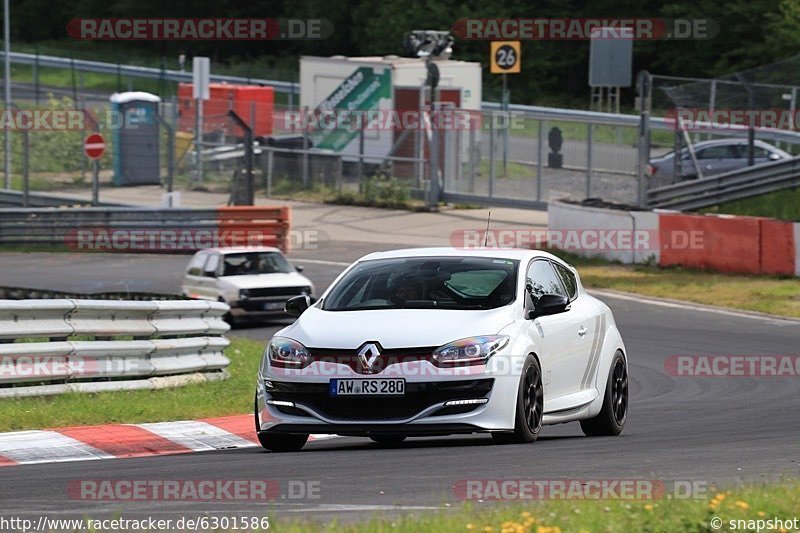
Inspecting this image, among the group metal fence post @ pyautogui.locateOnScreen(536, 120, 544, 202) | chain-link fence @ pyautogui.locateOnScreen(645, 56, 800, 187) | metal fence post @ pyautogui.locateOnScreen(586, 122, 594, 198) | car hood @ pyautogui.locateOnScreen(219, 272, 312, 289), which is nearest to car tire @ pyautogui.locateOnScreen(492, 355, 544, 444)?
car hood @ pyautogui.locateOnScreen(219, 272, 312, 289)

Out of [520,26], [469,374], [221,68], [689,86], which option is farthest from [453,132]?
[221,68]

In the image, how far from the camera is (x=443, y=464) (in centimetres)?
902

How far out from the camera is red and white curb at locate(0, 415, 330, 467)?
10.4 m

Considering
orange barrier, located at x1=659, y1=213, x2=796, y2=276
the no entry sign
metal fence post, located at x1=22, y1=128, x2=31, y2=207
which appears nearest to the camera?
orange barrier, located at x1=659, y1=213, x2=796, y2=276

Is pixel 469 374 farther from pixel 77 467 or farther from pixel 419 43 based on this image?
pixel 419 43

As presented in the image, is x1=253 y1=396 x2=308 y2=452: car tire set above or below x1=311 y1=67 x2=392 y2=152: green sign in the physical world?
below

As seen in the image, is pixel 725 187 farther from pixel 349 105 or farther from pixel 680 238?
pixel 349 105

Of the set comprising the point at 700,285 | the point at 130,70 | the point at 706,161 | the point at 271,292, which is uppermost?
the point at 130,70

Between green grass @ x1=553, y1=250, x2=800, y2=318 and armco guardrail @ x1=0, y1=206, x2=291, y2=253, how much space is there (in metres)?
6.44

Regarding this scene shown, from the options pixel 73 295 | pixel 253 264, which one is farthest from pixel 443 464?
pixel 253 264

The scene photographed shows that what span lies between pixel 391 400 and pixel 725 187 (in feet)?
70.1

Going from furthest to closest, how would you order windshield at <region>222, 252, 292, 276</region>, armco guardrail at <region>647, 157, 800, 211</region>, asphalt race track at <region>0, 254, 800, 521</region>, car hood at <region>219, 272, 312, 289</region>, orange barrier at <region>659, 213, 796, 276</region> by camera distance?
1. armco guardrail at <region>647, 157, 800, 211</region>
2. orange barrier at <region>659, 213, 796, 276</region>
3. windshield at <region>222, 252, 292, 276</region>
4. car hood at <region>219, 272, 312, 289</region>
5. asphalt race track at <region>0, 254, 800, 521</region>

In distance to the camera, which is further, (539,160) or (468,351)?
(539,160)

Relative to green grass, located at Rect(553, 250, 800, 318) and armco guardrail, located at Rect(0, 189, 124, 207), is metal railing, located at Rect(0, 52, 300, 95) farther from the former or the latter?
green grass, located at Rect(553, 250, 800, 318)
